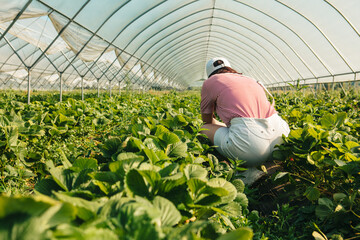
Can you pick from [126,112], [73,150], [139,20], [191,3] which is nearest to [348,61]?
[191,3]

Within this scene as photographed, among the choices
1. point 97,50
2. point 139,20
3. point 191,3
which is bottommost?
point 97,50

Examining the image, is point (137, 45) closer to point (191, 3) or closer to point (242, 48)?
point (191, 3)

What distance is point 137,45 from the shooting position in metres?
13.4

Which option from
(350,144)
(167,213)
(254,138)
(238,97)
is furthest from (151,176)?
(238,97)

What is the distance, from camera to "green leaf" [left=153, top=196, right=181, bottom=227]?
31.2 inches

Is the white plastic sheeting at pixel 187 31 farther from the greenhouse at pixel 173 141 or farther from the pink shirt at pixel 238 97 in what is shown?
the pink shirt at pixel 238 97

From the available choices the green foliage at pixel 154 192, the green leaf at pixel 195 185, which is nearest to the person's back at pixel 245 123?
the green foliage at pixel 154 192

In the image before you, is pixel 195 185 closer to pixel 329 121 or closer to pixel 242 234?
pixel 242 234

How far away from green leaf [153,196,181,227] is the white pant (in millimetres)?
1932

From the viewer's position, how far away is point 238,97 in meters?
2.88

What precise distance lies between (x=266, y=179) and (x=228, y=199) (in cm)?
→ 178

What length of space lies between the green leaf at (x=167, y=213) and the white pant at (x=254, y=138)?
1.93m

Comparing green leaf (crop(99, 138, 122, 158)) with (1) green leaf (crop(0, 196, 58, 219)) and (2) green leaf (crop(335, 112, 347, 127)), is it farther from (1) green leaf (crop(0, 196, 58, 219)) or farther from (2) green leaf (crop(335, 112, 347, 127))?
(2) green leaf (crop(335, 112, 347, 127))

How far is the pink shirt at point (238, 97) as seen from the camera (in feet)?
9.41
